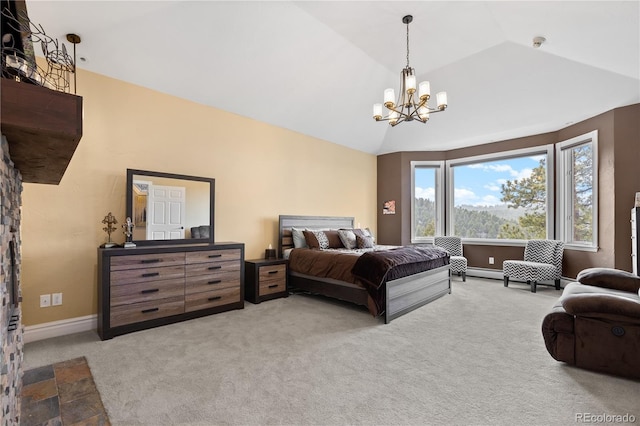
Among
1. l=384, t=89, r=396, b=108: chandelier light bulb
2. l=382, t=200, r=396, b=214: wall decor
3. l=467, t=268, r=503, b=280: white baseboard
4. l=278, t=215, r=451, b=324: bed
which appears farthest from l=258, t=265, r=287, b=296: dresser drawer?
l=467, t=268, r=503, b=280: white baseboard

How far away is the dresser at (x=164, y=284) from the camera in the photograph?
2.99m

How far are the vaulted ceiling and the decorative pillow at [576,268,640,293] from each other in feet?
7.87

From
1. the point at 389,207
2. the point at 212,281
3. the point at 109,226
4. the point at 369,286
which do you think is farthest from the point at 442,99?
the point at 109,226

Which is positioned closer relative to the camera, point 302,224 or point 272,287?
point 272,287

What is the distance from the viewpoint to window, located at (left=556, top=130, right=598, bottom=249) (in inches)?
188

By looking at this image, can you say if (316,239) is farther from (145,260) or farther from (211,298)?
(145,260)

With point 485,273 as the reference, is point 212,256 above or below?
above

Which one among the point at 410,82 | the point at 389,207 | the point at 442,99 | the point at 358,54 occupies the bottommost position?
the point at 389,207

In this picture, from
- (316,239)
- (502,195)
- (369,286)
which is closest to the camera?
(369,286)

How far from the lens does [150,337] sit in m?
2.97

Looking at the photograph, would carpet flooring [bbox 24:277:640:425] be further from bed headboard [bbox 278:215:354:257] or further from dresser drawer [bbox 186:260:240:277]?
bed headboard [bbox 278:215:354:257]

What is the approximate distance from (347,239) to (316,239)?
1.79 ft

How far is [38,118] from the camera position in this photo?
97 centimetres

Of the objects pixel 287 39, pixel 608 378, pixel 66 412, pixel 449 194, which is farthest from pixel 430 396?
pixel 449 194
